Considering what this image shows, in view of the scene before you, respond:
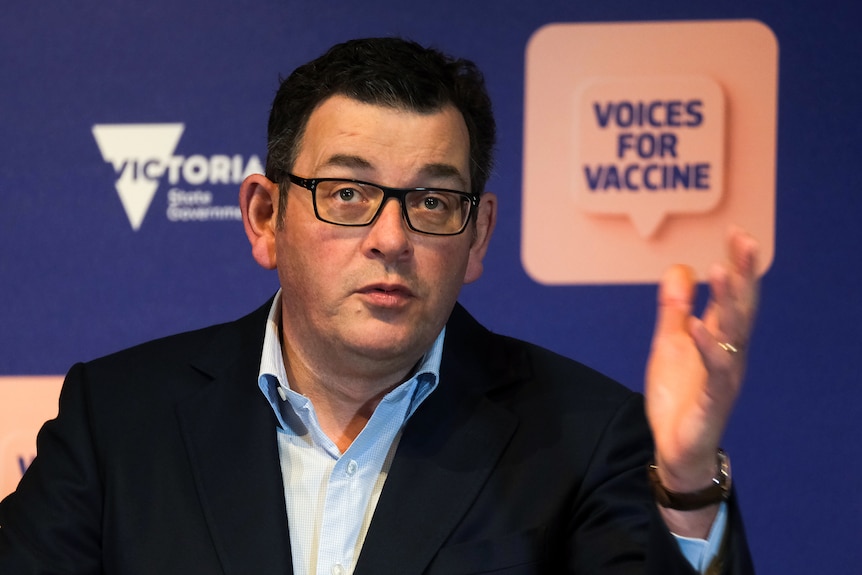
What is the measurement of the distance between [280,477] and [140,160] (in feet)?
4.41

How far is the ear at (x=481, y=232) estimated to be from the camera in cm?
259

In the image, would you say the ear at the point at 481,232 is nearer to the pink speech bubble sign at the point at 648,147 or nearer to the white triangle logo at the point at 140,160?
the pink speech bubble sign at the point at 648,147

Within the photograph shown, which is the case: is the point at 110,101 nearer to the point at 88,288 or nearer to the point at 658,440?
the point at 88,288

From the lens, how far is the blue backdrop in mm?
3066

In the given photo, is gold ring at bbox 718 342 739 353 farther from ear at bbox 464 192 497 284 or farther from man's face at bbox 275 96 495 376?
ear at bbox 464 192 497 284

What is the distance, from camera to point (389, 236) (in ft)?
7.50

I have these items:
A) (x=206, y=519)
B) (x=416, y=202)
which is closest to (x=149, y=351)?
(x=206, y=519)

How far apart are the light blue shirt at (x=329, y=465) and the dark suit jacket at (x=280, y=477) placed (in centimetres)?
4

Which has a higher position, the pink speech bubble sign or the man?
the pink speech bubble sign

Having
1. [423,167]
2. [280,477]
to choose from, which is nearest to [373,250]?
[423,167]

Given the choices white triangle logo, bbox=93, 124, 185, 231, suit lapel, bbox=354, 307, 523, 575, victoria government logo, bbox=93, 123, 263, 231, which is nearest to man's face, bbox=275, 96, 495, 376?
suit lapel, bbox=354, 307, 523, 575

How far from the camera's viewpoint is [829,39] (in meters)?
3.13

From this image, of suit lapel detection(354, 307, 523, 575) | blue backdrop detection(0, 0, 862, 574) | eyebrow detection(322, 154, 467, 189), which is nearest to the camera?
suit lapel detection(354, 307, 523, 575)

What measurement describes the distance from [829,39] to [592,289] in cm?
84
